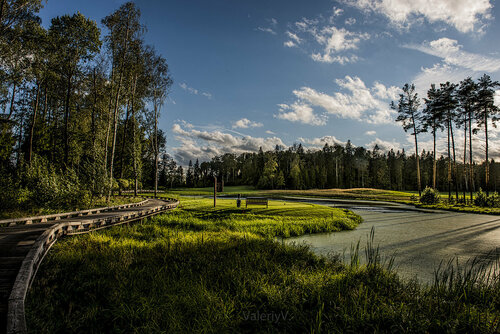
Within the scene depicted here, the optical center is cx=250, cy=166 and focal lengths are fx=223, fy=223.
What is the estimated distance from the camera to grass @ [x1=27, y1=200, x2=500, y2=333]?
385 centimetres

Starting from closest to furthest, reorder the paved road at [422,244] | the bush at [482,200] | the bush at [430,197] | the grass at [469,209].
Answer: the paved road at [422,244]
the grass at [469,209]
the bush at [482,200]
the bush at [430,197]

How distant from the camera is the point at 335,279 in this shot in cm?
553

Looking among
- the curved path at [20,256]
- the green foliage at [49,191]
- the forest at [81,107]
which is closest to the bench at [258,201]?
the forest at [81,107]

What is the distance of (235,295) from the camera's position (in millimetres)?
5082

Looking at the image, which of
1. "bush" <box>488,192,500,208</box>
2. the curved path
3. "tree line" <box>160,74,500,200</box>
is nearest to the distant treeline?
"tree line" <box>160,74,500,200</box>

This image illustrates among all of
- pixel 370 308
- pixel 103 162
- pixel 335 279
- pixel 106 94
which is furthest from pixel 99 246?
pixel 106 94

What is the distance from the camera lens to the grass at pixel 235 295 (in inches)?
151

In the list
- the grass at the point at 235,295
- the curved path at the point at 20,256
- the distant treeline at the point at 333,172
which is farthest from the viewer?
the distant treeline at the point at 333,172

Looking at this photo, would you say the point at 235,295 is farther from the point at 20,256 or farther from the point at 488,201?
the point at 488,201

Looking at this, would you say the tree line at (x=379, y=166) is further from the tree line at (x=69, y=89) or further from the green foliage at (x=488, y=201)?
the tree line at (x=69, y=89)

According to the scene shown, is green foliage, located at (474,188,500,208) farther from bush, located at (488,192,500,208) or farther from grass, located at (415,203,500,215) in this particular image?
grass, located at (415,203,500,215)

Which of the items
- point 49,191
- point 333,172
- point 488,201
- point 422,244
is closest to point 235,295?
point 422,244

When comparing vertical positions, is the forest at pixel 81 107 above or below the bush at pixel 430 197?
above

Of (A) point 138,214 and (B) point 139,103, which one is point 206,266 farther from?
(B) point 139,103
